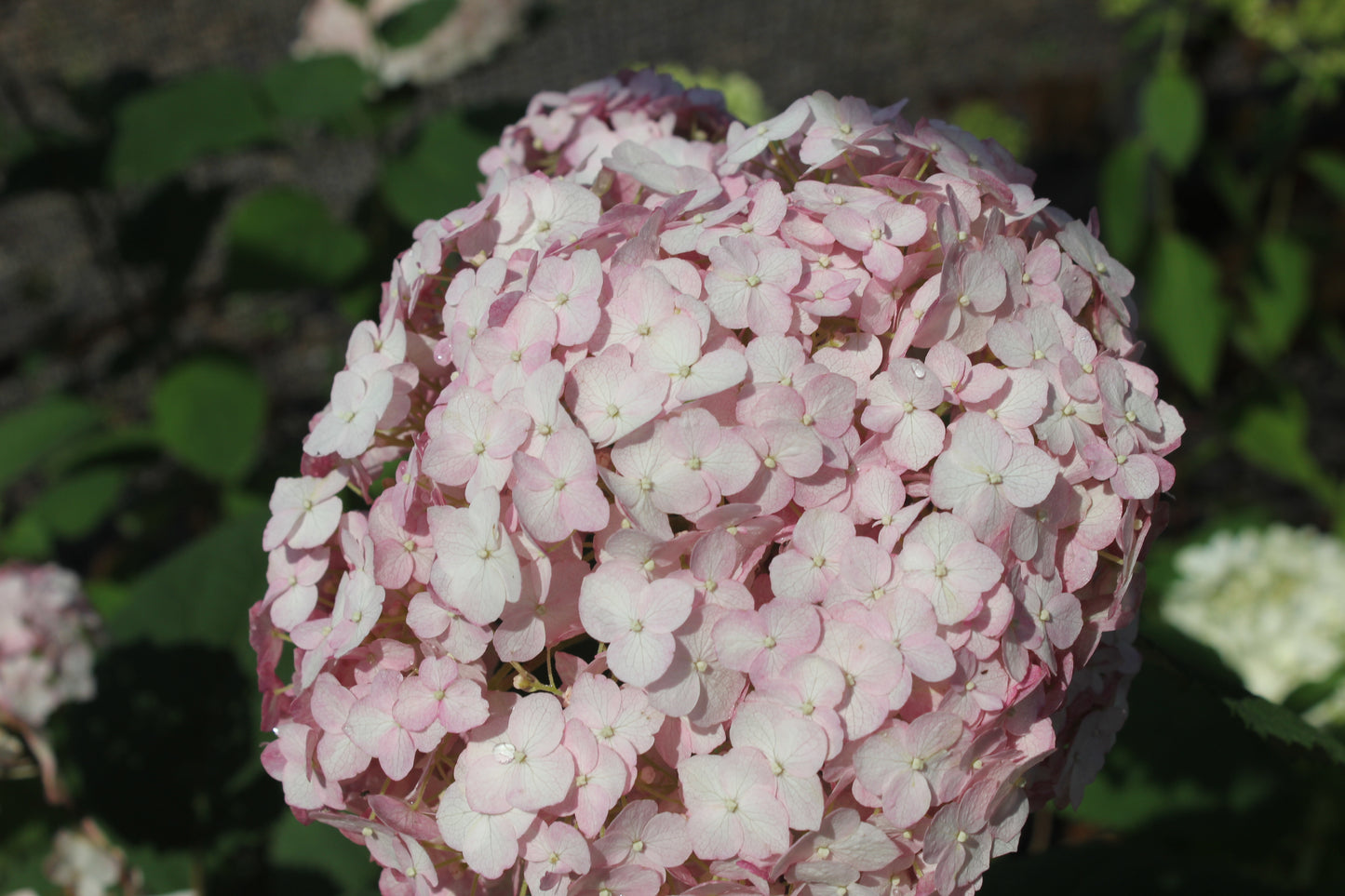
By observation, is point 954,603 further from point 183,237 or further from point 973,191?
point 183,237

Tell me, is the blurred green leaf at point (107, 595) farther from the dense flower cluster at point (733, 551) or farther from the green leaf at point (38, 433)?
the dense flower cluster at point (733, 551)

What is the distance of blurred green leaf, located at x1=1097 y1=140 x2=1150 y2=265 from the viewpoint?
79.8 inches

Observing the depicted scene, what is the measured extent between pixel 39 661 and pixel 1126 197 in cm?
193

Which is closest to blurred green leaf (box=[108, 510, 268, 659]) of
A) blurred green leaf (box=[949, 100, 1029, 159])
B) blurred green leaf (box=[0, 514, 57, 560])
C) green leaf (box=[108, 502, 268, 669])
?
green leaf (box=[108, 502, 268, 669])

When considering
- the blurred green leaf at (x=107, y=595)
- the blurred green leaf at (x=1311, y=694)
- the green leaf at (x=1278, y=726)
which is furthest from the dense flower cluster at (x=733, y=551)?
the blurred green leaf at (x=107, y=595)

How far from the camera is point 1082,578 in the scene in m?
0.52

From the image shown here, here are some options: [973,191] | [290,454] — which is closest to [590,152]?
[973,191]

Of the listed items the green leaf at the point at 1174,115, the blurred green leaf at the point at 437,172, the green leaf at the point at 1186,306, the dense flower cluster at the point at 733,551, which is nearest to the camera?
the dense flower cluster at the point at 733,551

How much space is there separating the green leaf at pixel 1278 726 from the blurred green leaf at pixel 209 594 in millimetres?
825

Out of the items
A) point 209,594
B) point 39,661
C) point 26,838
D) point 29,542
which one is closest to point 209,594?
point 209,594

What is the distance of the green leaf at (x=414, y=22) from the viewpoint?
5.35 ft

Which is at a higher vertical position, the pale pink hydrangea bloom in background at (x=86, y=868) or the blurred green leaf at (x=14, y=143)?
the blurred green leaf at (x=14, y=143)

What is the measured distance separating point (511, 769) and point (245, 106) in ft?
4.43

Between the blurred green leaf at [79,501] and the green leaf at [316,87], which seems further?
the blurred green leaf at [79,501]
